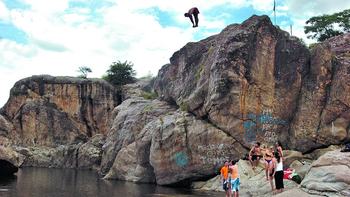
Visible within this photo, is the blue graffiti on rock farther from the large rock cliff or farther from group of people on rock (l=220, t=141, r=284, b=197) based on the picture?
group of people on rock (l=220, t=141, r=284, b=197)

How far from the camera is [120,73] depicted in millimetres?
50844

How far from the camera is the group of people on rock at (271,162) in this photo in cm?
1319

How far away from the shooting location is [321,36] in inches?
1387

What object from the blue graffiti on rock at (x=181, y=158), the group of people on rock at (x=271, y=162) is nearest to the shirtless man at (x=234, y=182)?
the group of people on rock at (x=271, y=162)

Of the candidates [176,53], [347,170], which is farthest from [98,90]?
[347,170]

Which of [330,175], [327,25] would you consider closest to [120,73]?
[327,25]

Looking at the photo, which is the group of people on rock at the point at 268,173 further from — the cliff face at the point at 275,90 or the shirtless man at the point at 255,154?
the cliff face at the point at 275,90

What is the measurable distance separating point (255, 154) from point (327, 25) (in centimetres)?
2344

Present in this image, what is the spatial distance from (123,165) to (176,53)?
36.3 ft

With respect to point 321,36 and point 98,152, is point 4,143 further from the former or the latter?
point 321,36

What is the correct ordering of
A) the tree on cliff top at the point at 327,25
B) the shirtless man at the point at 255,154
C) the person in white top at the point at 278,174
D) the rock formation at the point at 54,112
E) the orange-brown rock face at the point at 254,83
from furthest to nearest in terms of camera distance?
the rock formation at the point at 54,112 < the tree on cliff top at the point at 327,25 < the orange-brown rock face at the point at 254,83 < the shirtless man at the point at 255,154 < the person in white top at the point at 278,174

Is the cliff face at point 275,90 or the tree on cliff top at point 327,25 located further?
the tree on cliff top at point 327,25

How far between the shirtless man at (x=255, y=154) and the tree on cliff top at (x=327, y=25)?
21809 millimetres

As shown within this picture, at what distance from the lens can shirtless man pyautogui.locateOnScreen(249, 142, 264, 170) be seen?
718 inches
